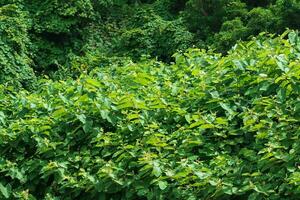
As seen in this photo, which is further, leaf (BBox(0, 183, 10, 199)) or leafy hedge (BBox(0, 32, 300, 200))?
leaf (BBox(0, 183, 10, 199))

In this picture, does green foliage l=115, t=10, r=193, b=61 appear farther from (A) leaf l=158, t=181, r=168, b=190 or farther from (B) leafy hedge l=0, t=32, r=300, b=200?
(A) leaf l=158, t=181, r=168, b=190

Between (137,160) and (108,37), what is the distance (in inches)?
296

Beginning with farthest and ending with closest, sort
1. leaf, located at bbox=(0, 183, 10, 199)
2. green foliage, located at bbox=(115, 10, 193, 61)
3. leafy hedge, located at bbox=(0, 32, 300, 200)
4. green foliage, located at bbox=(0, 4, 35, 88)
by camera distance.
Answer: green foliage, located at bbox=(115, 10, 193, 61)
green foliage, located at bbox=(0, 4, 35, 88)
leaf, located at bbox=(0, 183, 10, 199)
leafy hedge, located at bbox=(0, 32, 300, 200)

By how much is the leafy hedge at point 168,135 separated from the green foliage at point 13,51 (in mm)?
4593

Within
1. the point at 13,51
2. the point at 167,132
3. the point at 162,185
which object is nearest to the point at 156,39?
the point at 13,51

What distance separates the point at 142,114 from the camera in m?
3.29

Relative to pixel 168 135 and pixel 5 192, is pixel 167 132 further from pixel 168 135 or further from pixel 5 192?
pixel 5 192

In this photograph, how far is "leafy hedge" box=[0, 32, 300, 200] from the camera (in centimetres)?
285

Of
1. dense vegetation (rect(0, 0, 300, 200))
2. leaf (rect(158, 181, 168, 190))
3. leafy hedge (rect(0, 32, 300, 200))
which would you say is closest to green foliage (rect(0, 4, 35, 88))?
dense vegetation (rect(0, 0, 300, 200))

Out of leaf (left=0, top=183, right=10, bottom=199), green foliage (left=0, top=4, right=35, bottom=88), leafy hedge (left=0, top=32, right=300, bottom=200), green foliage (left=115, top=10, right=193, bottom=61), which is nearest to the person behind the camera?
leafy hedge (left=0, top=32, right=300, bottom=200)

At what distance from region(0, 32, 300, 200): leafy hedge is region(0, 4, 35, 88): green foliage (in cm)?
459

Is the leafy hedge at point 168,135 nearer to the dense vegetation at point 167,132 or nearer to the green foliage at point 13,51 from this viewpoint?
the dense vegetation at point 167,132

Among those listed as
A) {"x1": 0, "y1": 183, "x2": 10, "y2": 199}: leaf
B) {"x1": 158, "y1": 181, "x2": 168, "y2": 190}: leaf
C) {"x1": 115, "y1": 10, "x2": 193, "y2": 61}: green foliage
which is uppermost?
{"x1": 158, "y1": 181, "x2": 168, "y2": 190}: leaf

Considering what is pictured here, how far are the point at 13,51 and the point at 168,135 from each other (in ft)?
18.9
